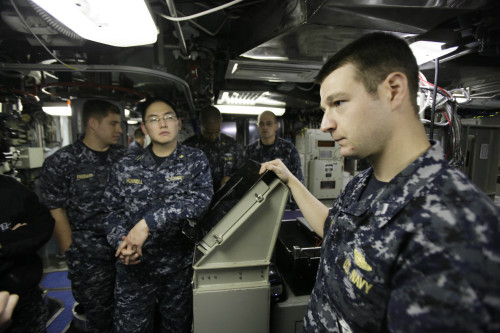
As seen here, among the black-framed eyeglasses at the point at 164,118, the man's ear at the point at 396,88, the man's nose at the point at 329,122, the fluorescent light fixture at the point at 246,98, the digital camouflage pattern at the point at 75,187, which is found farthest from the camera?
the fluorescent light fixture at the point at 246,98

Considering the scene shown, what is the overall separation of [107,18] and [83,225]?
5.83 ft

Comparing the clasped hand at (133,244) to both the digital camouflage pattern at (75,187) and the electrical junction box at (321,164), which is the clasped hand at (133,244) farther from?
the electrical junction box at (321,164)

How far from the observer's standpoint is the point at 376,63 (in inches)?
29.3

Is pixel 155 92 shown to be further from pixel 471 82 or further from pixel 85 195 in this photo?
pixel 471 82

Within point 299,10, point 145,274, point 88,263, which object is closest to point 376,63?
point 299,10

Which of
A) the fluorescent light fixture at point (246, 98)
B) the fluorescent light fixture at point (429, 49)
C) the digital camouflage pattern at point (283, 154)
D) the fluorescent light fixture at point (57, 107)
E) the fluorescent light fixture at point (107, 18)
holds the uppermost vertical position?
the fluorescent light fixture at point (246, 98)

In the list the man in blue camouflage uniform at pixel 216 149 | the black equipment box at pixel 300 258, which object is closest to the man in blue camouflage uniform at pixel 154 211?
the black equipment box at pixel 300 258

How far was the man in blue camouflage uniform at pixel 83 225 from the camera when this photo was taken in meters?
1.97

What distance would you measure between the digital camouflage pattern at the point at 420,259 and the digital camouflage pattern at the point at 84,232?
6.64ft

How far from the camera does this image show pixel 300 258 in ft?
5.13

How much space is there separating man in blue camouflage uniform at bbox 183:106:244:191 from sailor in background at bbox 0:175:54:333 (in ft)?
5.86

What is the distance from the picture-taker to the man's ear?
28.2 inches

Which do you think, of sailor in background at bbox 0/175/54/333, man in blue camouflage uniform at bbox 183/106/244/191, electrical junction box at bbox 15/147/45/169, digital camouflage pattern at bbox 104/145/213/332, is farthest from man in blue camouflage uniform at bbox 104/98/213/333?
electrical junction box at bbox 15/147/45/169

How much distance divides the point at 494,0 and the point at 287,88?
7.10 ft
